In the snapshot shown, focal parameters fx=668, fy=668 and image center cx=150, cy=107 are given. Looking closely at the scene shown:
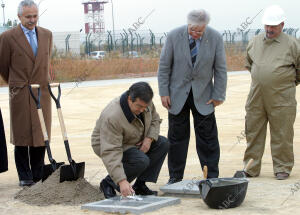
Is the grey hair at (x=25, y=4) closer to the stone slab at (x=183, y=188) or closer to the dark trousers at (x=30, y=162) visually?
the dark trousers at (x=30, y=162)

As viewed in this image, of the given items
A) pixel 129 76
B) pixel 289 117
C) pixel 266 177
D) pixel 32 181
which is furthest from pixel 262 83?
pixel 129 76

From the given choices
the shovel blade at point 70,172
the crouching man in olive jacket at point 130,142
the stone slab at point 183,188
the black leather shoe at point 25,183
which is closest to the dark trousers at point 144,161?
the crouching man in olive jacket at point 130,142

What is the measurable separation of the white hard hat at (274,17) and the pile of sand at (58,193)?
257 cm

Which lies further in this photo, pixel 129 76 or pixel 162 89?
pixel 129 76

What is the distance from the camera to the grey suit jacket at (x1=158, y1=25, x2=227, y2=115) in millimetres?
6910

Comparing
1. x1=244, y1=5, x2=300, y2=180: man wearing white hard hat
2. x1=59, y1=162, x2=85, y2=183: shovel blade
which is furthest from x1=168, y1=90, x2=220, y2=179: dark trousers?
x1=59, y1=162, x2=85, y2=183: shovel blade

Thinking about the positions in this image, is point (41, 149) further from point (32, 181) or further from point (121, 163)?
point (121, 163)

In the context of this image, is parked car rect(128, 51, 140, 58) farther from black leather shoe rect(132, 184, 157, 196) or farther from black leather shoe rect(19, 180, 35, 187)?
black leather shoe rect(132, 184, 157, 196)

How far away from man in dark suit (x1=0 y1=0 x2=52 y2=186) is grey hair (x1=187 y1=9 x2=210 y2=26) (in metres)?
1.86

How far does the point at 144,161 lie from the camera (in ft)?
20.8

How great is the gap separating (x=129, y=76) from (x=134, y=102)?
77.8 ft

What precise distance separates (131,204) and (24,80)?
7.31ft

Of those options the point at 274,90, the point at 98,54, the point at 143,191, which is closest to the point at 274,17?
the point at 274,90

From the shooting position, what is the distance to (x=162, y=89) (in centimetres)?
700
